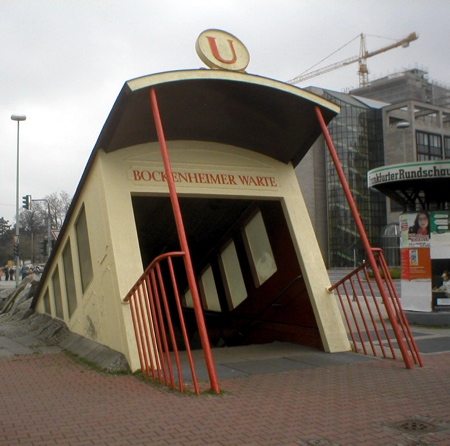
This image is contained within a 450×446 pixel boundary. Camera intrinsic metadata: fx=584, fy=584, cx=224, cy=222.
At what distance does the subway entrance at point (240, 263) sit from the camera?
1053cm

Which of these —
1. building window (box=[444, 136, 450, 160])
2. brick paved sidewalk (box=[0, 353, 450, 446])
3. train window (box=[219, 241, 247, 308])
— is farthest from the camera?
building window (box=[444, 136, 450, 160])

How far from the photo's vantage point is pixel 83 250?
10391 millimetres

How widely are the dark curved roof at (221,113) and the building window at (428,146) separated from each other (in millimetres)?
60761

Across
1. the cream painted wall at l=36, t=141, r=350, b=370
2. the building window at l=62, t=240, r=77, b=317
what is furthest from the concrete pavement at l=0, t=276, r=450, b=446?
the building window at l=62, t=240, r=77, b=317

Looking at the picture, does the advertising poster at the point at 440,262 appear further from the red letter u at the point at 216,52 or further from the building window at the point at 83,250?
the building window at the point at 83,250

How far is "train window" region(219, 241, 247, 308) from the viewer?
1272cm

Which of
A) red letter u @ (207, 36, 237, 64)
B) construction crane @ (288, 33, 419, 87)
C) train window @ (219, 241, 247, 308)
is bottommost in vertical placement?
train window @ (219, 241, 247, 308)

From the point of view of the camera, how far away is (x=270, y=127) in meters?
9.73

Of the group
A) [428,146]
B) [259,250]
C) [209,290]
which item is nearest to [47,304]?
[209,290]

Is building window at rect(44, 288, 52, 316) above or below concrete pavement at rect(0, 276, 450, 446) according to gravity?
above

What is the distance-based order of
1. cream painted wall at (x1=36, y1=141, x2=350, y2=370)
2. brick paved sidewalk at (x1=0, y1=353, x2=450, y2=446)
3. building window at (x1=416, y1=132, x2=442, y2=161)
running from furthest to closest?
building window at (x1=416, y1=132, x2=442, y2=161) → cream painted wall at (x1=36, y1=141, x2=350, y2=370) → brick paved sidewalk at (x1=0, y1=353, x2=450, y2=446)

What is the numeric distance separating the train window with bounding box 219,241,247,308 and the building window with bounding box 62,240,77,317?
347cm

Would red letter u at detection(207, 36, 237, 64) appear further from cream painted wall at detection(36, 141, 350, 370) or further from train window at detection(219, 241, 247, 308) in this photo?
train window at detection(219, 241, 247, 308)

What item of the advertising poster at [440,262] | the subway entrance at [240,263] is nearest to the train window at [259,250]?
the subway entrance at [240,263]
